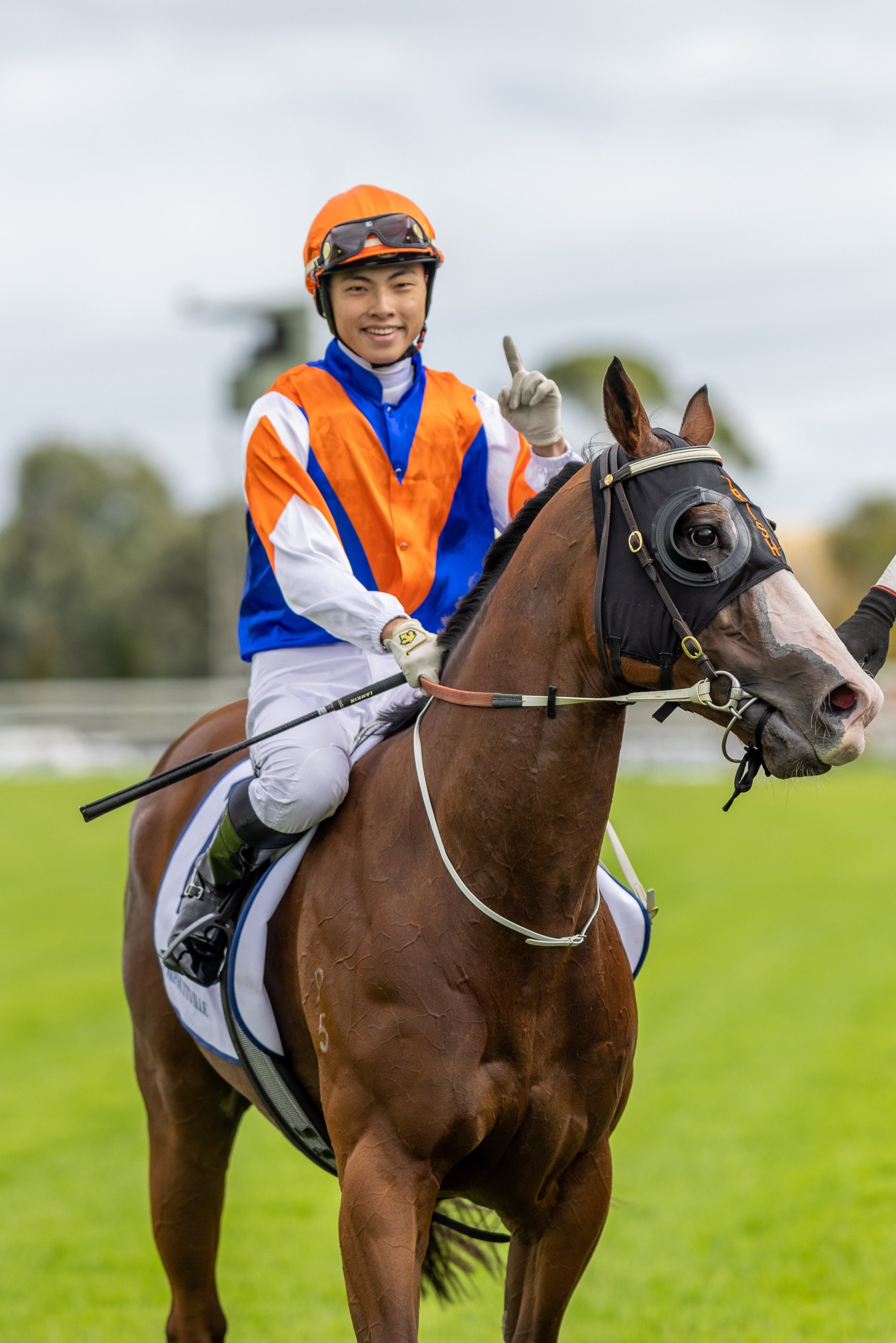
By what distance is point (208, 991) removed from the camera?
3.85 metres

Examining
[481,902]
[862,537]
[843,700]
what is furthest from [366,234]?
[862,537]

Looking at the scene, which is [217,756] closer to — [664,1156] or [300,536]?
[300,536]

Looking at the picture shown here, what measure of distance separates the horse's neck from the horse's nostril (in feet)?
1.53

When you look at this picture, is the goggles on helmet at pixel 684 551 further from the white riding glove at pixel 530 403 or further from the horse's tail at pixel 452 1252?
the horse's tail at pixel 452 1252

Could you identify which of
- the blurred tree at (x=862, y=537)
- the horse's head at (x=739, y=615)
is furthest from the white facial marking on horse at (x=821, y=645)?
the blurred tree at (x=862, y=537)

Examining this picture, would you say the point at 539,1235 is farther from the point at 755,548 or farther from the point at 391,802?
the point at 755,548

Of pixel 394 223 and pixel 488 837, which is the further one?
pixel 394 223

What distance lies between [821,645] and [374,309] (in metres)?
1.57

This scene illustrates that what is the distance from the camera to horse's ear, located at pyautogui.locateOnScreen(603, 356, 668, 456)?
2805mm

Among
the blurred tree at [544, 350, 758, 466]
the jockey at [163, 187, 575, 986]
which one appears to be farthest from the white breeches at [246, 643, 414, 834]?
the blurred tree at [544, 350, 758, 466]

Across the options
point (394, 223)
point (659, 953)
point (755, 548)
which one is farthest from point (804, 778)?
point (659, 953)

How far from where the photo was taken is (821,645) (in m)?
2.59

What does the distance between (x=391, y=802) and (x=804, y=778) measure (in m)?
0.91

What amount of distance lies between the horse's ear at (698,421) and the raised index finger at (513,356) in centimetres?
47
